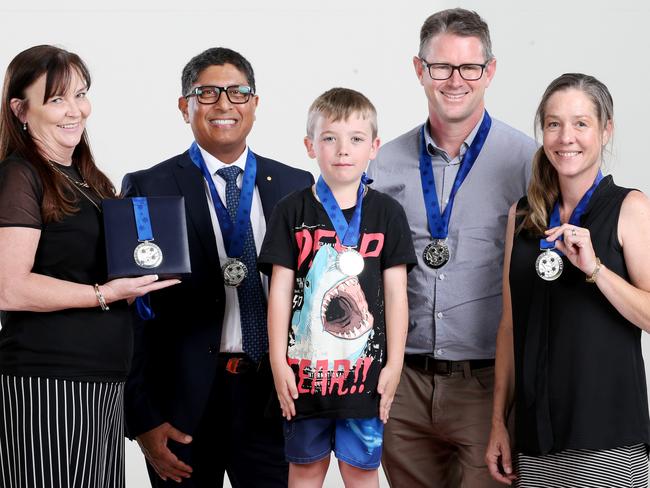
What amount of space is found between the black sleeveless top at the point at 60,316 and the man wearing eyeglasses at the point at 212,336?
443 millimetres

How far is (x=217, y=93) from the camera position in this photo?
11.9 ft

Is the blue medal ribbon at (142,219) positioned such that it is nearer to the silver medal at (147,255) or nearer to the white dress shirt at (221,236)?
the silver medal at (147,255)

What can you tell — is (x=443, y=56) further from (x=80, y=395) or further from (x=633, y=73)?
(x=633, y=73)

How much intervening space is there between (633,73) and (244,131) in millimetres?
3077

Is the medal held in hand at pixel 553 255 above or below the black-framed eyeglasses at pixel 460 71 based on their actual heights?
below

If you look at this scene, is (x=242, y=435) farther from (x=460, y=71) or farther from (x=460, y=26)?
(x=460, y=26)

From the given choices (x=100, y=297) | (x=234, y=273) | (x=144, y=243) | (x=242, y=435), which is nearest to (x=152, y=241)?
(x=144, y=243)

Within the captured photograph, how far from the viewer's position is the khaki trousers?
11.4 ft

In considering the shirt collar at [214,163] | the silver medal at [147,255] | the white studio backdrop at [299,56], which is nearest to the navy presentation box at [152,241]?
the silver medal at [147,255]

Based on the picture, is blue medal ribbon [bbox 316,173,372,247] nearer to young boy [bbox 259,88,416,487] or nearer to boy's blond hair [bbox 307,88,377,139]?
young boy [bbox 259,88,416,487]

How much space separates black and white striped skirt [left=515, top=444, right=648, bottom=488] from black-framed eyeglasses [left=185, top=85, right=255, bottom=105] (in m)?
1.65

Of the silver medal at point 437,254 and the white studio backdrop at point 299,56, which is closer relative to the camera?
the silver medal at point 437,254

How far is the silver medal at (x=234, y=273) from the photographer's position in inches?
137

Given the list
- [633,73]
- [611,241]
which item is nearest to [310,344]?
[611,241]
